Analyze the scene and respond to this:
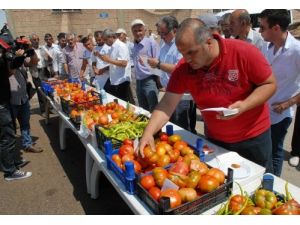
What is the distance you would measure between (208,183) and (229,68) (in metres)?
0.80

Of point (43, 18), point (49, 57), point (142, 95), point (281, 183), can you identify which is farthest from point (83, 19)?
point (281, 183)

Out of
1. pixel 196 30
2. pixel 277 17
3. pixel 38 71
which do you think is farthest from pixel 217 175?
pixel 38 71

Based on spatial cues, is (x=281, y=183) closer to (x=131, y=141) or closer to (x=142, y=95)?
(x=131, y=141)

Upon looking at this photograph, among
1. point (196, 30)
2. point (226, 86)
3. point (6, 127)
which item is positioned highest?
point (196, 30)

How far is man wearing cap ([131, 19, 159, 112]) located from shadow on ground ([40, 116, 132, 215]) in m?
1.41

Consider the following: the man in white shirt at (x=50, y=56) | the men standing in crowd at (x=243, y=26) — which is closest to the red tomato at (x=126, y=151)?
the men standing in crowd at (x=243, y=26)

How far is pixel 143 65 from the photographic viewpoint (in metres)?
4.58

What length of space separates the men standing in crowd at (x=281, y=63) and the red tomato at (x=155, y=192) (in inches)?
62.4

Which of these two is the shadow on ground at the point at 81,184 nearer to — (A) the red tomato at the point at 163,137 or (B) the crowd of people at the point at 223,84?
(B) the crowd of people at the point at 223,84

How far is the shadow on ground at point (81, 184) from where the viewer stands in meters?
3.19

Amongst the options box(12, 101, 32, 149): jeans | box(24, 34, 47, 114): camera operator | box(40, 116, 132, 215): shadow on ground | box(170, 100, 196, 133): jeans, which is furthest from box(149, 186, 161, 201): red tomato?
box(24, 34, 47, 114): camera operator

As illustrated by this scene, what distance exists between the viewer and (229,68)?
6.30ft

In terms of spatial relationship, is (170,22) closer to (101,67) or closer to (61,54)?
(101,67)

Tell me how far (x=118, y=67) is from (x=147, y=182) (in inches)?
142
